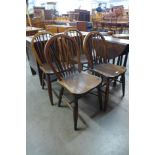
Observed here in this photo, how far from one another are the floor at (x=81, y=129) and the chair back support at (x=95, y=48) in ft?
1.82

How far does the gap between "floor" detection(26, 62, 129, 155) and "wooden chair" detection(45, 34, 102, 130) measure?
0.49 feet

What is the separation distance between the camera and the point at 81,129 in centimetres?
167

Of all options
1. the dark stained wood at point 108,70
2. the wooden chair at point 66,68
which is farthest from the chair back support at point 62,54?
the dark stained wood at point 108,70

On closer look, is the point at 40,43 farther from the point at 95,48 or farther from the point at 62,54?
the point at 95,48

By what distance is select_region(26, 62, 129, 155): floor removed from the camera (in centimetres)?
145

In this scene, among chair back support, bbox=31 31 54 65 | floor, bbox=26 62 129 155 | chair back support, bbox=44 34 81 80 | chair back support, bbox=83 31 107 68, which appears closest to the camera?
floor, bbox=26 62 129 155

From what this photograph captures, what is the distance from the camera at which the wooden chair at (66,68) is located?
164 cm

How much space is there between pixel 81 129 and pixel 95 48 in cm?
107

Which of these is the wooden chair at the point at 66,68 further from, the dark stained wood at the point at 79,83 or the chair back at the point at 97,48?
the chair back at the point at 97,48

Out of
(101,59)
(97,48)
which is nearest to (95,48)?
(97,48)

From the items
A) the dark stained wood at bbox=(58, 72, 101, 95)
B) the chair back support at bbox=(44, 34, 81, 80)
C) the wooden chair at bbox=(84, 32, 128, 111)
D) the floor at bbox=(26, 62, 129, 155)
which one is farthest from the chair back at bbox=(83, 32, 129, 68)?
the floor at bbox=(26, 62, 129, 155)

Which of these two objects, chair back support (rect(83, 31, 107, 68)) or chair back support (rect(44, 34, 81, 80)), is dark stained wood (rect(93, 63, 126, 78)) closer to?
chair back support (rect(83, 31, 107, 68))
